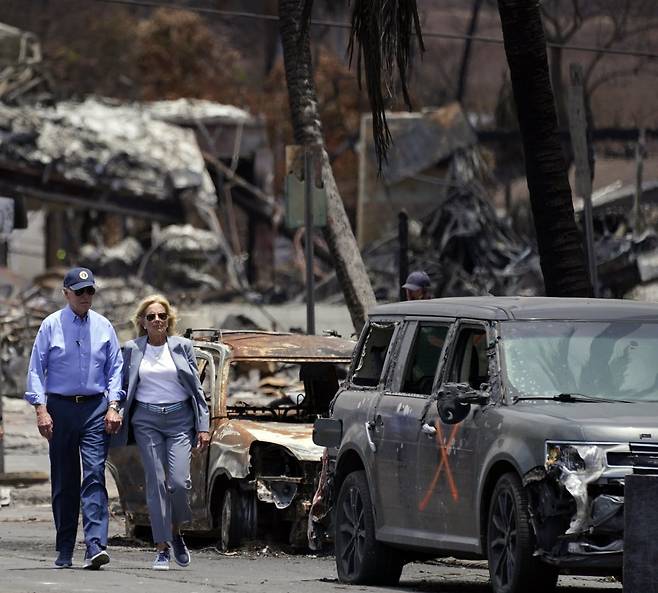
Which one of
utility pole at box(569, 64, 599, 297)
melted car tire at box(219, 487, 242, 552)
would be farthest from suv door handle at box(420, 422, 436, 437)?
utility pole at box(569, 64, 599, 297)

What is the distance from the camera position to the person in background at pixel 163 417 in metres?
12.8

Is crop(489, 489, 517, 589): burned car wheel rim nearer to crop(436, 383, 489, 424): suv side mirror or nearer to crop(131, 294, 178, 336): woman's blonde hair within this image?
crop(436, 383, 489, 424): suv side mirror

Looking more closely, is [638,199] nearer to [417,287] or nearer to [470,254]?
[470,254]

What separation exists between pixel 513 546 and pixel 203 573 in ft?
9.61

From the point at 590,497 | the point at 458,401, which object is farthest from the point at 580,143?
the point at 590,497

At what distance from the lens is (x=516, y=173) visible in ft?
146

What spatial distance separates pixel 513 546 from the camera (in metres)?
10.3

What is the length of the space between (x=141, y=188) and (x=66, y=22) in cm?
3366

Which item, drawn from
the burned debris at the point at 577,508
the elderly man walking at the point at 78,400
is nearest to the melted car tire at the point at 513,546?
the burned debris at the point at 577,508

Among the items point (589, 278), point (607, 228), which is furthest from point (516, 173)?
point (589, 278)

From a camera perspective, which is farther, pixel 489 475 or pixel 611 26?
pixel 611 26

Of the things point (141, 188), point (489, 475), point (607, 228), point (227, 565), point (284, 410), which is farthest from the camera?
point (141, 188)

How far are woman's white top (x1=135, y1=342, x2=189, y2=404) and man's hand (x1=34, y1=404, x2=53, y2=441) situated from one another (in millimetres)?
645

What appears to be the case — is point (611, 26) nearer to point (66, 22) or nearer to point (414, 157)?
point (414, 157)
